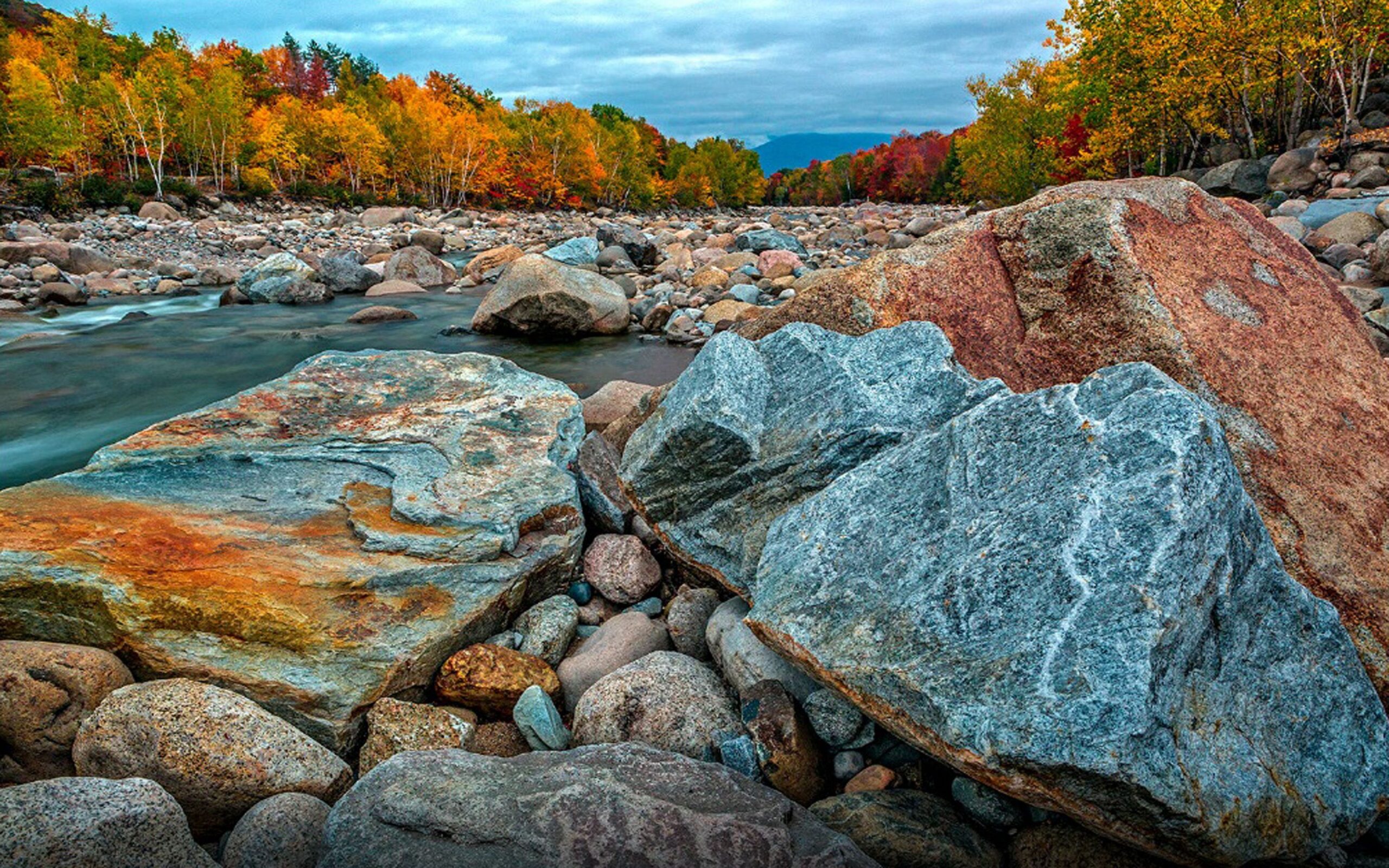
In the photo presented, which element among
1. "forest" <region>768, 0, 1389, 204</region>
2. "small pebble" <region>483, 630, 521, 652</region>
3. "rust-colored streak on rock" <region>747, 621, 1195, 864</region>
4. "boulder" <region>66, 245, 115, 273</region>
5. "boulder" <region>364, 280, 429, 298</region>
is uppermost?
"forest" <region>768, 0, 1389, 204</region>

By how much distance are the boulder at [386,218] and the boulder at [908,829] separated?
43.0 metres

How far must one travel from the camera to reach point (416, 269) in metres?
23.0

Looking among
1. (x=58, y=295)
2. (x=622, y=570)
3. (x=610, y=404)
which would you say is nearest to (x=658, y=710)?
(x=622, y=570)

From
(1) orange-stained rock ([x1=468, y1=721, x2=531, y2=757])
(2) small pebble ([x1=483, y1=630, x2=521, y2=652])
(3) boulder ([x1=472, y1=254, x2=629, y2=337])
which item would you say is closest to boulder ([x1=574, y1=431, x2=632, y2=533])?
(2) small pebble ([x1=483, y1=630, x2=521, y2=652])

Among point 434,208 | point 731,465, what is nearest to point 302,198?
point 434,208

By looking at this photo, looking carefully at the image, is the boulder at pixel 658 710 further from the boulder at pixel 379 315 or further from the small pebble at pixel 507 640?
the boulder at pixel 379 315

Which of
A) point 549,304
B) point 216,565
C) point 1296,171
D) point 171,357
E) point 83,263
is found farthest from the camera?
point 1296,171

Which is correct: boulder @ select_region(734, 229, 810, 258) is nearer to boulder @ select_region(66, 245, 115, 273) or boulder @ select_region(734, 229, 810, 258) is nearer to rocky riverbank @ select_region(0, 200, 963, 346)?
rocky riverbank @ select_region(0, 200, 963, 346)

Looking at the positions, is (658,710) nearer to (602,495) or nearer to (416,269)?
(602,495)

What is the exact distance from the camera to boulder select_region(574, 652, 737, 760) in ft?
11.9

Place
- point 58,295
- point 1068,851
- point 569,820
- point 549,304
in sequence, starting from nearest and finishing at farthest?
point 569,820 < point 1068,851 < point 549,304 < point 58,295

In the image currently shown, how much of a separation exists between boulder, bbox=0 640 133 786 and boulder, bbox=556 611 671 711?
7.63 ft

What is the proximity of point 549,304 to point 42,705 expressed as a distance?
1237cm

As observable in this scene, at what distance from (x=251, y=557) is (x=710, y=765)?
122 inches
